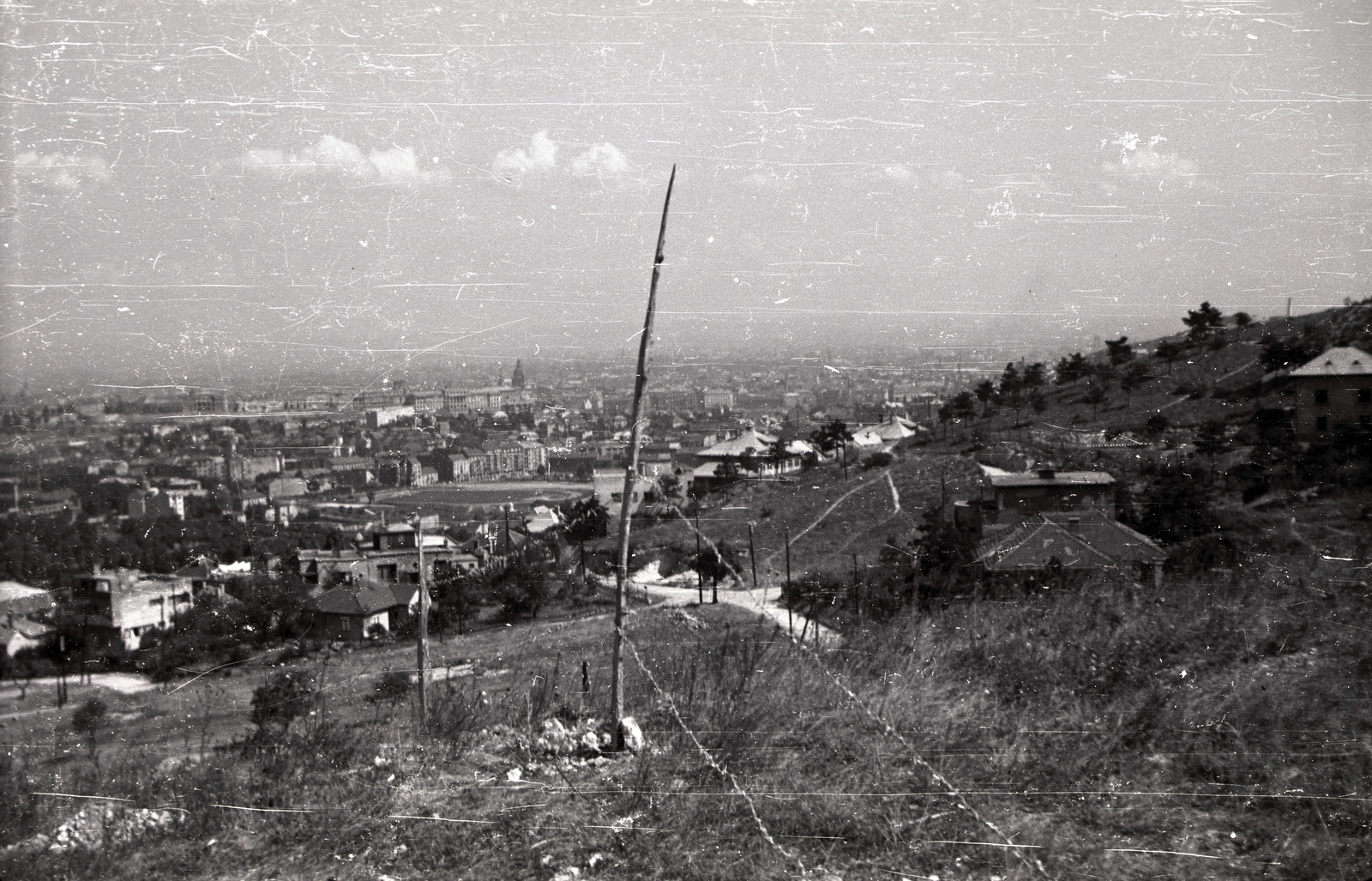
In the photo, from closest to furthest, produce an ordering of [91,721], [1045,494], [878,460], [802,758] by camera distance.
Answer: [802,758] → [91,721] → [1045,494] → [878,460]

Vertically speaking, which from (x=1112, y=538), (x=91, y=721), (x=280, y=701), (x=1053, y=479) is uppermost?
(x=1053, y=479)

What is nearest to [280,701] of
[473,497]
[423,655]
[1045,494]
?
[423,655]

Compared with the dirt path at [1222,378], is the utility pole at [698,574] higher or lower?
lower

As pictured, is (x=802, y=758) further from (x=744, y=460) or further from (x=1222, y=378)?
(x=1222, y=378)

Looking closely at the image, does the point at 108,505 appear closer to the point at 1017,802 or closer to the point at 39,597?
the point at 39,597

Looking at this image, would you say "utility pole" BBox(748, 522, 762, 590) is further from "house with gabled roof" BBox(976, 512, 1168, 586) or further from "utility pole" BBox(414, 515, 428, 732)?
"utility pole" BBox(414, 515, 428, 732)

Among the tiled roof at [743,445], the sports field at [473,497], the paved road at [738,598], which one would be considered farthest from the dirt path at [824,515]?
the sports field at [473,497]

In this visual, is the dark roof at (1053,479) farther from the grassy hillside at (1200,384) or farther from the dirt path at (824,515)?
the dirt path at (824,515)
